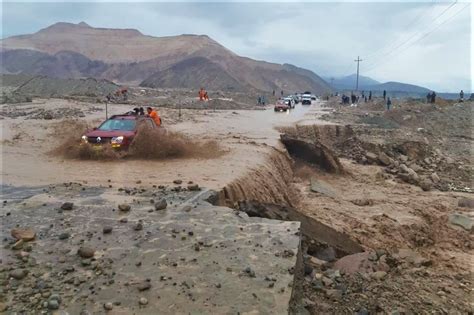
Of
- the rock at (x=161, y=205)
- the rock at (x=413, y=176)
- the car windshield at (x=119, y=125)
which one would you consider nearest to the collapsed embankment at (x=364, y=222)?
the rock at (x=413, y=176)

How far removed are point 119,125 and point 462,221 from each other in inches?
394

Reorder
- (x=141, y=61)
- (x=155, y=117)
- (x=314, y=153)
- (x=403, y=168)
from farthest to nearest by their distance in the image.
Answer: (x=141, y=61), (x=403, y=168), (x=314, y=153), (x=155, y=117)

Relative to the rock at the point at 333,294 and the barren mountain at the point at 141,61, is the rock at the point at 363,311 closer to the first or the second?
the rock at the point at 333,294

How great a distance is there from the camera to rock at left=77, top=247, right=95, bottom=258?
568cm

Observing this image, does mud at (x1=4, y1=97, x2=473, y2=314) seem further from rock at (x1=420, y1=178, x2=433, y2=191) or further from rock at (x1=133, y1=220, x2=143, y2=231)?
rock at (x1=133, y1=220, x2=143, y2=231)

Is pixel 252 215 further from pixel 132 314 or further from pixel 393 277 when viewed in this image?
pixel 132 314

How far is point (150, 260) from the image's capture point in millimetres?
5645

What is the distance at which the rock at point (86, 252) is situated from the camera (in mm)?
5680

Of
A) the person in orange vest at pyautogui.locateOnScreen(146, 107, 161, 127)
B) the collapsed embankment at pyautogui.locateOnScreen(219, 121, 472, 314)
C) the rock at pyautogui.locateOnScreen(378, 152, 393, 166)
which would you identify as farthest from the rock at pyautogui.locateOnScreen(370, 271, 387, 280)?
the rock at pyautogui.locateOnScreen(378, 152, 393, 166)

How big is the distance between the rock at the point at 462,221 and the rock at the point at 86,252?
927 centimetres

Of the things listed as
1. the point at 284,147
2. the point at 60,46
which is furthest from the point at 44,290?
the point at 60,46

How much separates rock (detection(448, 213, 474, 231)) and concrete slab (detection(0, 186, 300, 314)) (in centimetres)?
674

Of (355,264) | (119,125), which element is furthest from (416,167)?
(355,264)

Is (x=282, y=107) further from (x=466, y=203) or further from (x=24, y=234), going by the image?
(x=24, y=234)
